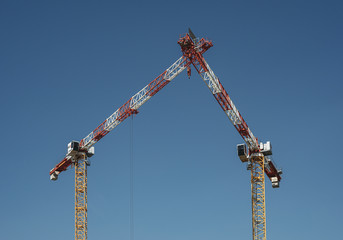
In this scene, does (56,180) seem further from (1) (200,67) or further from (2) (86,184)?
(1) (200,67)

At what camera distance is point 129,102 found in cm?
11050

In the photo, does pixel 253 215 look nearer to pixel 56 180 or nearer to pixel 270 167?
pixel 270 167

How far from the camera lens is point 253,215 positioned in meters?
112

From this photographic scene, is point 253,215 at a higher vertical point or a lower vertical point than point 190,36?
lower

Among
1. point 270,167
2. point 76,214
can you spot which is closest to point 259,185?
point 270,167

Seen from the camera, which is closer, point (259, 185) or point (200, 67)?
point (200, 67)

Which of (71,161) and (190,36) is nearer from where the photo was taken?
(190,36)

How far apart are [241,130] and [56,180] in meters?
34.8

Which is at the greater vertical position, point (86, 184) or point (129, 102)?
point (129, 102)

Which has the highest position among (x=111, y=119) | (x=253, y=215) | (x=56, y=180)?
(x=111, y=119)

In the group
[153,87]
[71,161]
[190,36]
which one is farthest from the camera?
[71,161]

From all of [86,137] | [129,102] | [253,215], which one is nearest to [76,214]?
[86,137]

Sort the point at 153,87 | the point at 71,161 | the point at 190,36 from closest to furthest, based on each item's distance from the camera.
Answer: the point at 190,36 < the point at 153,87 < the point at 71,161

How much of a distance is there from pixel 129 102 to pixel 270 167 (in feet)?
88.2
